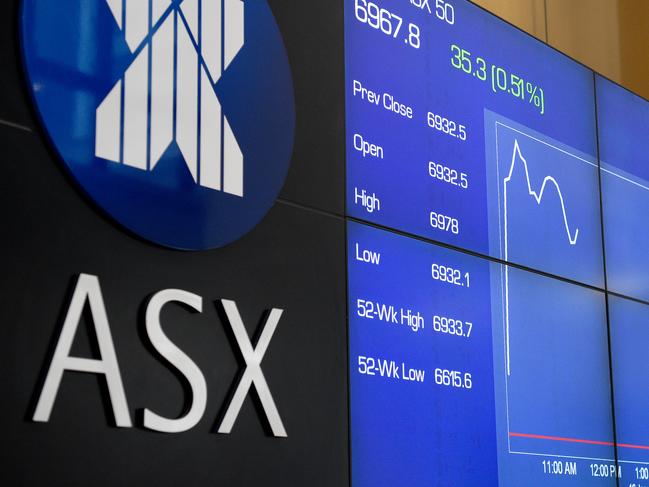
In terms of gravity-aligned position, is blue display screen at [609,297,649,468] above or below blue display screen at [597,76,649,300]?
below

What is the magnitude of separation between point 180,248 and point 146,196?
17 cm

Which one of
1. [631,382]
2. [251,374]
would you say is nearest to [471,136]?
[631,382]

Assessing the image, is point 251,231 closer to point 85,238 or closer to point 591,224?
point 85,238

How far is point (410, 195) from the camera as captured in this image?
3.54 metres

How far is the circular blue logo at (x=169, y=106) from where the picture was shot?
257 cm

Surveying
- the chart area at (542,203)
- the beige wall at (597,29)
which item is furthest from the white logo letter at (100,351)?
the beige wall at (597,29)

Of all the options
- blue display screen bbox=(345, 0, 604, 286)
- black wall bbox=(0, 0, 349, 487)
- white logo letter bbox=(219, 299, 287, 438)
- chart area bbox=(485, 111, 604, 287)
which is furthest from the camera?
chart area bbox=(485, 111, 604, 287)

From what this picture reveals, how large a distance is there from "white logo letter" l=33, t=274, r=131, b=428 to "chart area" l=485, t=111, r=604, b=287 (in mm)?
1744

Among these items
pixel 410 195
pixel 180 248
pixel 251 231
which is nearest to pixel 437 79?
pixel 410 195

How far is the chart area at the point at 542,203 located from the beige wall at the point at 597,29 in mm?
625

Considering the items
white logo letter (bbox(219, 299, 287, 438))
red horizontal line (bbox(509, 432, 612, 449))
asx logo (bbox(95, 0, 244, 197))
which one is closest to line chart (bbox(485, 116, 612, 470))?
red horizontal line (bbox(509, 432, 612, 449))

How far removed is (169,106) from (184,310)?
0.54 meters

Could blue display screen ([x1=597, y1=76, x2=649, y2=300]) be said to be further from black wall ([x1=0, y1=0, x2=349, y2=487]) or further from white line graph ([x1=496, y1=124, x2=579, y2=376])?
black wall ([x1=0, y1=0, x2=349, y2=487])

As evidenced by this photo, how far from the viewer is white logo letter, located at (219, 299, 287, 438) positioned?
2826mm
